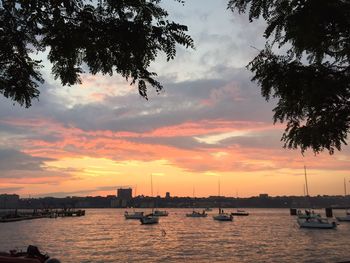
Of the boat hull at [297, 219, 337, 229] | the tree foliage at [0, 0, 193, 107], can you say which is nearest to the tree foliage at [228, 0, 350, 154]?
the tree foliage at [0, 0, 193, 107]

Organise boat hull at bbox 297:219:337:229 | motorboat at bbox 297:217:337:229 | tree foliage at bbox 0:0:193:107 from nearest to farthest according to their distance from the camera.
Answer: tree foliage at bbox 0:0:193:107
boat hull at bbox 297:219:337:229
motorboat at bbox 297:217:337:229

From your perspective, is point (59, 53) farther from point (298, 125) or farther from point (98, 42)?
point (298, 125)

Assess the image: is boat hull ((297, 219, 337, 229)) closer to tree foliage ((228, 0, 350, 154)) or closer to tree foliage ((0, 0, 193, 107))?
tree foliage ((228, 0, 350, 154))

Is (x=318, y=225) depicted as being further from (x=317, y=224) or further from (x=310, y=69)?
(x=310, y=69)

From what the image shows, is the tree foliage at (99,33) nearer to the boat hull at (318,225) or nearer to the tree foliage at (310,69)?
the tree foliage at (310,69)

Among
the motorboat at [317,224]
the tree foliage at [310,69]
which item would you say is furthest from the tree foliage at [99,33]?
the motorboat at [317,224]

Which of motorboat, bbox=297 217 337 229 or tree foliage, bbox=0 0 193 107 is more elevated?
tree foliage, bbox=0 0 193 107

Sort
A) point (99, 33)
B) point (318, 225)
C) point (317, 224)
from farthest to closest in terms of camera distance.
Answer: point (317, 224)
point (318, 225)
point (99, 33)

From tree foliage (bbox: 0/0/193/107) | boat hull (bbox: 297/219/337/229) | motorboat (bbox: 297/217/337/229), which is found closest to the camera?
tree foliage (bbox: 0/0/193/107)

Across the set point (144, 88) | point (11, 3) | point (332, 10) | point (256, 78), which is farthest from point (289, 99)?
point (11, 3)

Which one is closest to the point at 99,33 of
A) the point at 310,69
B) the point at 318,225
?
the point at 310,69

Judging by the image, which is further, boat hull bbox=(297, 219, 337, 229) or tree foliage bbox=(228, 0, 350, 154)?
boat hull bbox=(297, 219, 337, 229)

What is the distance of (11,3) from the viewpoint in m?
6.66

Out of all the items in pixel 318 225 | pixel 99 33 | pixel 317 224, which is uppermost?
pixel 99 33
